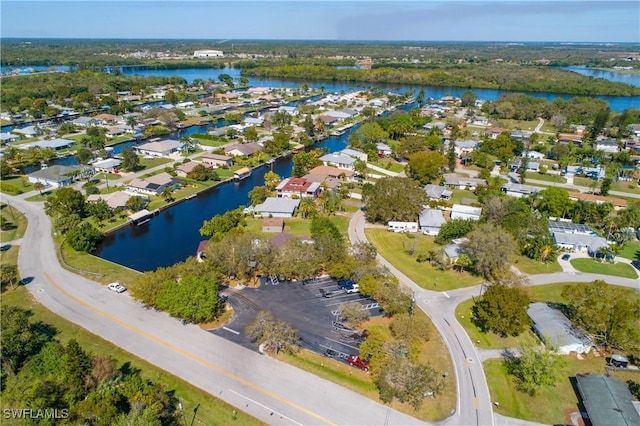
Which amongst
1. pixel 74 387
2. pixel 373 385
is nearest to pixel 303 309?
pixel 373 385

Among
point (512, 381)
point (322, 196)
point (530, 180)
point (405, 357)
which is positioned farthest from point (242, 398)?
point (530, 180)

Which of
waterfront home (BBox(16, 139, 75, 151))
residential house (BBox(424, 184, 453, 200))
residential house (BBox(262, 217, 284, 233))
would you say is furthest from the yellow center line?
waterfront home (BBox(16, 139, 75, 151))

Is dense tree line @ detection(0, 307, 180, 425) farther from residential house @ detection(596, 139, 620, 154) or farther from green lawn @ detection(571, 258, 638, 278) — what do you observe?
residential house @ detection(596, 139, 620, 154)

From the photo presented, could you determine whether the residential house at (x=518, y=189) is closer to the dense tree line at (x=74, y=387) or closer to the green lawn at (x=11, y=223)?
the dense tree line at (x=74, y=387)

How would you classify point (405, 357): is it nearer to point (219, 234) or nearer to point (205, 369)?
point (205, 369)

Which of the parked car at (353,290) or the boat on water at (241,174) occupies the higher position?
the boat on water at (241,174)

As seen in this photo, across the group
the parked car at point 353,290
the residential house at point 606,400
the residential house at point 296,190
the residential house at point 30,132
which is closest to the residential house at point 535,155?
the residential house at point 296,190
